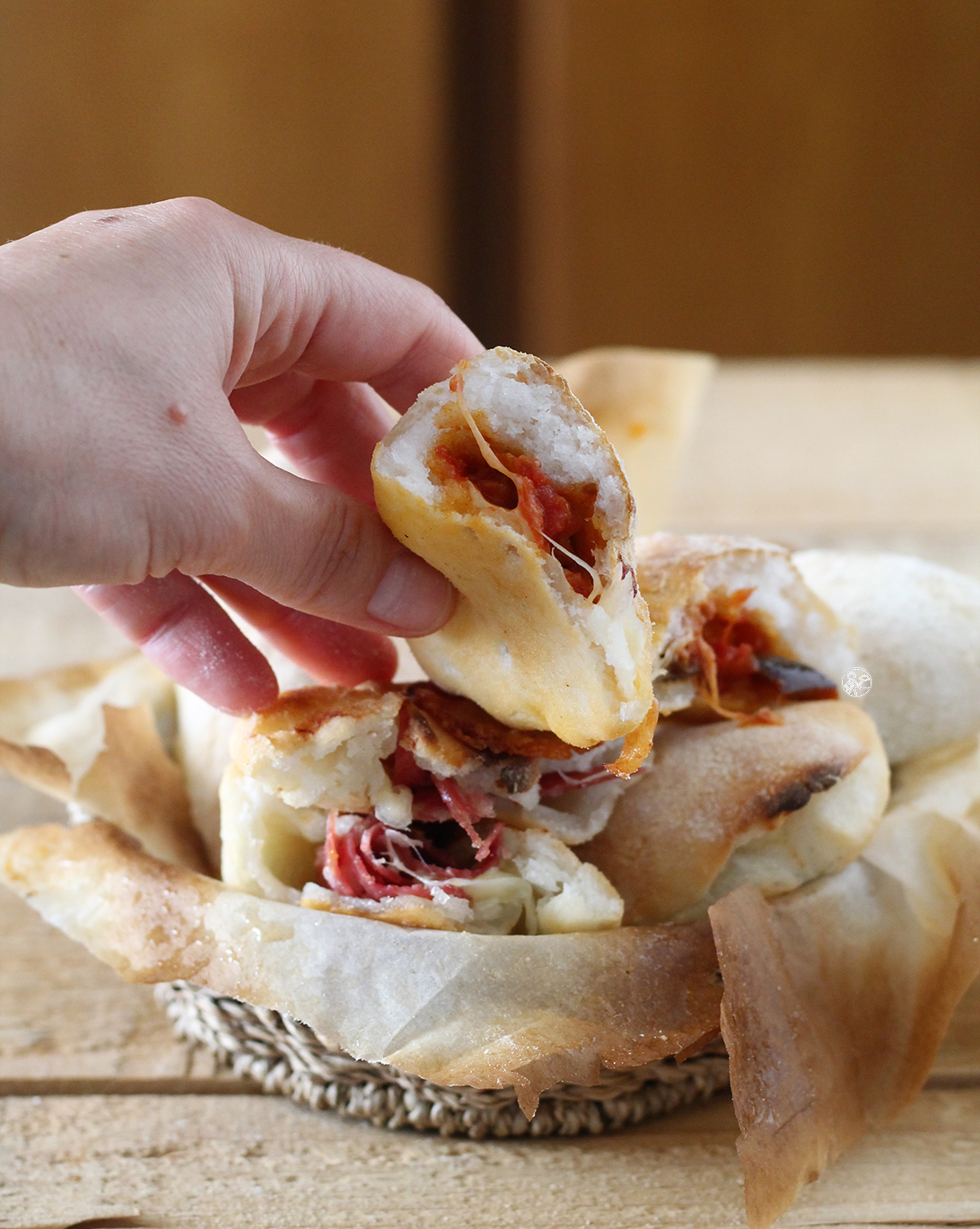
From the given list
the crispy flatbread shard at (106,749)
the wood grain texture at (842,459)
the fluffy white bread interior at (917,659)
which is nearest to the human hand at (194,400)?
the crispy flatbread shard at (106,749)

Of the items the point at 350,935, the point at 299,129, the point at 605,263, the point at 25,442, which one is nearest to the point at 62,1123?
the point at 350,935

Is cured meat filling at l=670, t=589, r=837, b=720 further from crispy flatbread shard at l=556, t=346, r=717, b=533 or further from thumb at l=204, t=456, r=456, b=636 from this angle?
crispy flatbread shard at l=556, t=346, r=717, b=533

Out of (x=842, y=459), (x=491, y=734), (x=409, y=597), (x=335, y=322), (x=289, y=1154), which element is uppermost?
(x=335, y=322)

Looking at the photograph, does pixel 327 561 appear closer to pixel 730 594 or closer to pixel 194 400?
pixel 194 400

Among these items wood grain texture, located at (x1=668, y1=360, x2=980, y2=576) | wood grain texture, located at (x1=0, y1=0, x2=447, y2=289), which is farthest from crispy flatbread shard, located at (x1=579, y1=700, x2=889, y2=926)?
wood grain texture, located at (x1=0, y1=0, x2=447, y2=289)

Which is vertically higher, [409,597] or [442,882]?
[409,597]

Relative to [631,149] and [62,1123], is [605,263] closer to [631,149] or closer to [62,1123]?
[631,149]

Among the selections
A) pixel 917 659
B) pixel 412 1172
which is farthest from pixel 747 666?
pixel 412 1172
